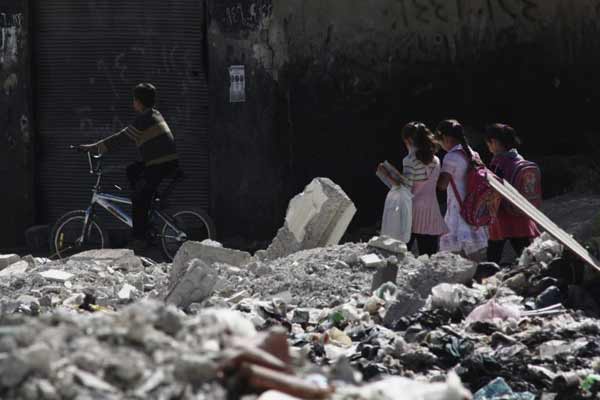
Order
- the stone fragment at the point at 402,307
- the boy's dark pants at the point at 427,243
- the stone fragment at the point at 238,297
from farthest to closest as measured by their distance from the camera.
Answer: the boy's dark pants at the point at 427,243 < the stone fragment at the point at 238,297 < the stone fragment at the point at 402,307

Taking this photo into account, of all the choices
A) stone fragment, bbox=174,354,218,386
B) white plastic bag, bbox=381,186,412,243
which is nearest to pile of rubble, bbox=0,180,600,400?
stone fragment, bbox=174,354,218,386

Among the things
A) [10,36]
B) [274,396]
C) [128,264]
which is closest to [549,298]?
[128,264]

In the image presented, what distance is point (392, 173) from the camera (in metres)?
10.5

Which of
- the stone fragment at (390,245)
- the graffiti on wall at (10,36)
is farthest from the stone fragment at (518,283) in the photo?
the graffiti on wall at (10,36)

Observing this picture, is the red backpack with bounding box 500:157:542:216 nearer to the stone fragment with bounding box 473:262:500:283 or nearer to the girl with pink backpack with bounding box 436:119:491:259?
the girl with pink backpack with bounding box 436:119:491:259

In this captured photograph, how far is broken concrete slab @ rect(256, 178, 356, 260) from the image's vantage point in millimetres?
11117

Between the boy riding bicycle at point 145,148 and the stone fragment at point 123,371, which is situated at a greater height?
the stone fragment at point 123,371

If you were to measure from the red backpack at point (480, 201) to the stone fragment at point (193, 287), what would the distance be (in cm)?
198

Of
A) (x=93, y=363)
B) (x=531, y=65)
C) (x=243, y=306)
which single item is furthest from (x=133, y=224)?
(x=93, y=363)

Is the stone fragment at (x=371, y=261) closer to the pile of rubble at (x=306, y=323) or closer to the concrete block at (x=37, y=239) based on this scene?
the pile of rubble at (x=306, y=323)

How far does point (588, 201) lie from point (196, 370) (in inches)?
345

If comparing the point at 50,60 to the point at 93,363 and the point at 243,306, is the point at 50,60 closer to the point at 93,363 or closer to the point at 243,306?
the point at 243,306

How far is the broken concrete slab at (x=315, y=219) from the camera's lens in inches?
438

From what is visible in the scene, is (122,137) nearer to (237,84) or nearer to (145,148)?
(145,148)
